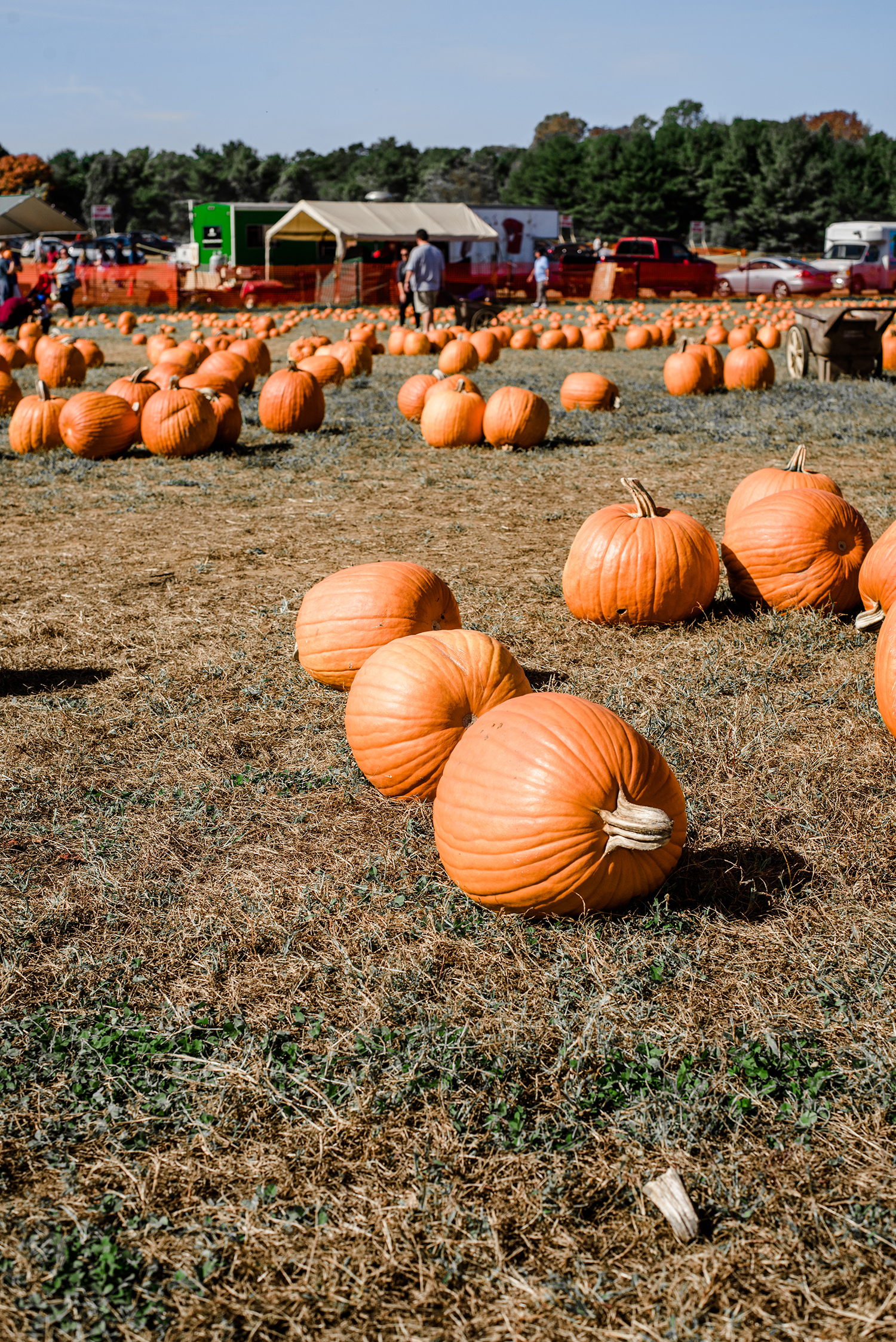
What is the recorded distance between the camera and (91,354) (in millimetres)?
16938

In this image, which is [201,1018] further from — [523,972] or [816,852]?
[816,852]

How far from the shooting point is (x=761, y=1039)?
2.48 meters

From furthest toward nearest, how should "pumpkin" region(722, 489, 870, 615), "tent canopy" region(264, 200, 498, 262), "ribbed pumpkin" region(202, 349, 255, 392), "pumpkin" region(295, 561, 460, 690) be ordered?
"tent canopy" region(264, 200, 498, 262) < "ribbed pumpkin" region(202, 349, 255, 392) < "pumpkin" region(722, 489, 870, 615) < "pumpkin" region(295, 561, 460, 690)

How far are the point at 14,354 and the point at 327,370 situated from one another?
17.9 feet

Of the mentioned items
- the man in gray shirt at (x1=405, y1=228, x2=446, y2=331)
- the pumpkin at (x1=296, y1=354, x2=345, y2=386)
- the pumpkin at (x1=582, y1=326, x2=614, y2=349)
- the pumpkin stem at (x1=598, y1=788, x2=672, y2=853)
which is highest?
the man in gray shirt at (x1=405, y1=228, x2=446, y2=331)

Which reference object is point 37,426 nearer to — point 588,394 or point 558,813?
point 588,394

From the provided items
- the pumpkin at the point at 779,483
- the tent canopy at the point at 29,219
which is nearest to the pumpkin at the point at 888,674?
the pumpkin at the point at 779,483

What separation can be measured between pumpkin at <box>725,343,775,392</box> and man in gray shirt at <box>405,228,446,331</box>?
7140mm

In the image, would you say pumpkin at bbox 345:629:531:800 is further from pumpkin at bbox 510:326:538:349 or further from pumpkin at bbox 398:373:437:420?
pumpkin at bbox 510:326:538:349

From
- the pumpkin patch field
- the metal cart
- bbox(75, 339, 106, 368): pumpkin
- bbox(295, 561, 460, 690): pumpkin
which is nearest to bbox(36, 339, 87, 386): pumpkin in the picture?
bbox(75, 339, 106, 368): pumpkin

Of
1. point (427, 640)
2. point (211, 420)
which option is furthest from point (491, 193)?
point (427, 640)

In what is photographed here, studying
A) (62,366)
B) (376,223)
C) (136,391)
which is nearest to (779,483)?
(136,391)

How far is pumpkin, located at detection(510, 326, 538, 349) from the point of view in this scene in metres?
20.3

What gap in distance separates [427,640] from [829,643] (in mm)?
2187
